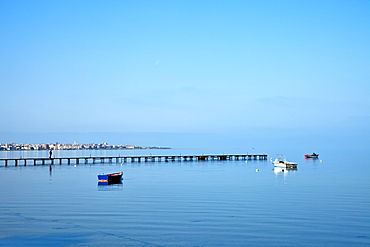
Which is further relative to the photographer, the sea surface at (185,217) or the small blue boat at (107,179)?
the small blue boat at (107,179)

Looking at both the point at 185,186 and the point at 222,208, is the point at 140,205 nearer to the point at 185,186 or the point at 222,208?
the point at 222,208

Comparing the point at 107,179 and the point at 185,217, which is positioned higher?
the point at 107,179

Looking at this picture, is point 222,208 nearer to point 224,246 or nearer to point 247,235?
point 247,235

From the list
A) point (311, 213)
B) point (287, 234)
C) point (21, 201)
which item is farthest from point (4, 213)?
point (311, 213)

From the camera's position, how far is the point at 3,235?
24.0 m

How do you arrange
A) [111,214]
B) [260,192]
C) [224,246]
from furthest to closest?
[260,192] < [111,214] < [224,246]

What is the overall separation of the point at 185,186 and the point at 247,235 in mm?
29711

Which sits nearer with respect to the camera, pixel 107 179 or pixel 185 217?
pixel 185 217

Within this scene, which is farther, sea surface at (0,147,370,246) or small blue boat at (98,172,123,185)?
small blue boat at (98,172,123,185)

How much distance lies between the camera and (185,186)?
177 ft

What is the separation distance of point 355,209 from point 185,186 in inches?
954

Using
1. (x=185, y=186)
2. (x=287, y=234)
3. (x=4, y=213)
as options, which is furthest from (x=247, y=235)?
(x=185, y=186)

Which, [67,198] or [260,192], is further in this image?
[260,192]

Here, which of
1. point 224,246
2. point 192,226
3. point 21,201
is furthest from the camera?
point 21,201
